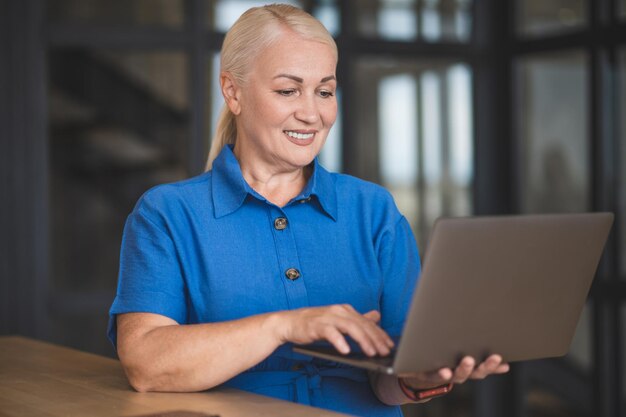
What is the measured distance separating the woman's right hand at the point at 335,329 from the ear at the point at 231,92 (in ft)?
1.91

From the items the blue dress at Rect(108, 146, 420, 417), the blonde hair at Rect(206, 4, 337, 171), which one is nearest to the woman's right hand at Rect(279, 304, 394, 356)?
the blue dress at Rect(108, 146, 420, 417)

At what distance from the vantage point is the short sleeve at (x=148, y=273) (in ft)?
6.40

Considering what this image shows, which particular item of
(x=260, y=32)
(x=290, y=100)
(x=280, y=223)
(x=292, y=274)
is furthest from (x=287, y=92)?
(x=292, y=274)

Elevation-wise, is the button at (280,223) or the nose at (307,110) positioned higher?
the nose at (307,110)

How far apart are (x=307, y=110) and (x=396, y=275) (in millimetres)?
421

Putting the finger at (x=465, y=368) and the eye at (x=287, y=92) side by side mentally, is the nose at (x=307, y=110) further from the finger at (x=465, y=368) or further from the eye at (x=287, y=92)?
the finger at (x=465, y=368)

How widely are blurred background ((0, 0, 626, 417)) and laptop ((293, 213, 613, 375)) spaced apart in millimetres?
2825

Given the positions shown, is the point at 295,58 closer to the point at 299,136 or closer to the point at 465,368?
the point at 299,136

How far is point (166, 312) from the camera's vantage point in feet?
6.42

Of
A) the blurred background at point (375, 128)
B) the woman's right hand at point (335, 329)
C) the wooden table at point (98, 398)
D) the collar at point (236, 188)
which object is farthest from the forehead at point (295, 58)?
the blurred background at point (375, 128)

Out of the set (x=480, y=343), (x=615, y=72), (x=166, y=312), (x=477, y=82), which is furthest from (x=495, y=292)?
(x=477, y=82)

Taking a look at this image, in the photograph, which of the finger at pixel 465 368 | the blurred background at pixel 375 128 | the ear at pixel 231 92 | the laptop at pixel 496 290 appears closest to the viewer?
the laptop at pixel 496 290

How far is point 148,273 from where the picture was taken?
197 centimetres

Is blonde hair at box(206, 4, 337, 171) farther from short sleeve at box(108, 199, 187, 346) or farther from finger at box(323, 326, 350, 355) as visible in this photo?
finger at box(323, 326, 350, 355)
